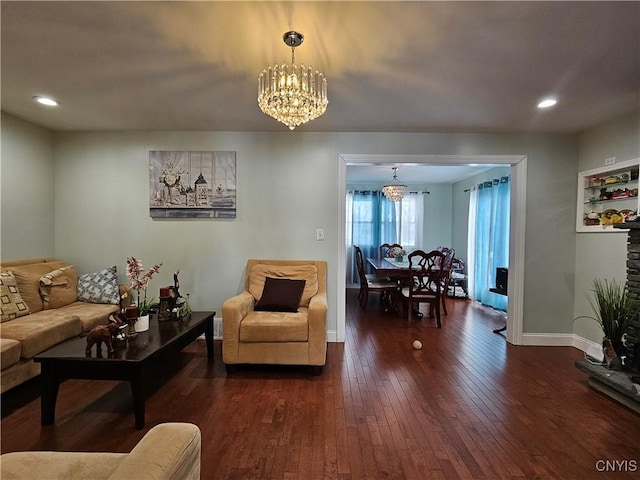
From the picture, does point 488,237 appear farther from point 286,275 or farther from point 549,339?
point 286,275

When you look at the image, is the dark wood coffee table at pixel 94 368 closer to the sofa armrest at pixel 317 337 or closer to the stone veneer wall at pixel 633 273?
the sofa armrest at pixel 317 337

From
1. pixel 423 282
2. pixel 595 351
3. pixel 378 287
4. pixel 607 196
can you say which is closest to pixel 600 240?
pixel 607 196

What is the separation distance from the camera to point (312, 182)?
→ 11.7 ft

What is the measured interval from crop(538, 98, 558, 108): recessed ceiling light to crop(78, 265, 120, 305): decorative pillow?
4.46 meters

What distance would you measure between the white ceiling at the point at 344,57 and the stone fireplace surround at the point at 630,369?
4.02ft

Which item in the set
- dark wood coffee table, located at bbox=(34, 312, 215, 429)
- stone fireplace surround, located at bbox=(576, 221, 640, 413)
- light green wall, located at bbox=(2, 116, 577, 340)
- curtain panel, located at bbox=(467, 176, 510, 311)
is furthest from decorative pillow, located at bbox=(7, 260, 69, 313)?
curtain panel, located at bbox=(467, 176, 510, 311)

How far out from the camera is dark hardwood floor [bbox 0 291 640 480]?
1687 mm

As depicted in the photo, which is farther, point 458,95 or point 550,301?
point 550,301

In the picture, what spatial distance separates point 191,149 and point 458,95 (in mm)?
2798

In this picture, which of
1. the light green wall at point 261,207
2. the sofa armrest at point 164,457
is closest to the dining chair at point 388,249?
the light green wall at point 261,207

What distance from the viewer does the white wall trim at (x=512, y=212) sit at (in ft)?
11.5

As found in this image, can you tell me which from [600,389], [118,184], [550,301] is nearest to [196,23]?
[118,184]

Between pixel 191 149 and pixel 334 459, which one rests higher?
pixel 191 149

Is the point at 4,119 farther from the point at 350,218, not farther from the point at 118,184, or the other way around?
the point at 350,218
